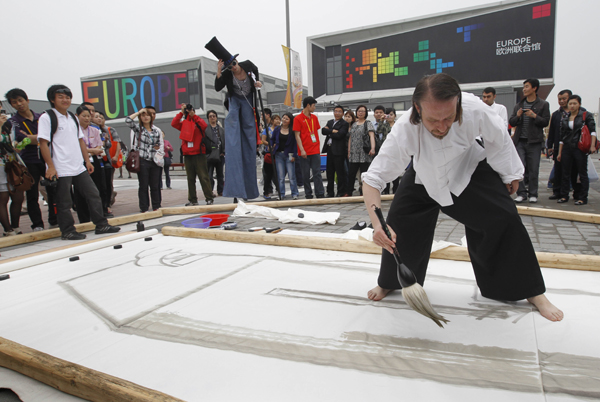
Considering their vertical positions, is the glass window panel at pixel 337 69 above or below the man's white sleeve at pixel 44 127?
above

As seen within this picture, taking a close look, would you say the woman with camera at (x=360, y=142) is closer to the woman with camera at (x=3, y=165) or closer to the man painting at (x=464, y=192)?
the man painting at (x=464, y=192)

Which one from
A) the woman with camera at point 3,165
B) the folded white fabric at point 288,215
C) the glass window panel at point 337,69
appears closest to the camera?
the woman with camera at point 3,165

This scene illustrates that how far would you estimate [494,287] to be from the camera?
81.0 inches

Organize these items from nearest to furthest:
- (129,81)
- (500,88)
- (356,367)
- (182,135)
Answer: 1. (356,367)
2. (182,135)
3. (500,88)
4. (129,81)

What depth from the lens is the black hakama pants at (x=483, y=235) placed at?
6.24ft

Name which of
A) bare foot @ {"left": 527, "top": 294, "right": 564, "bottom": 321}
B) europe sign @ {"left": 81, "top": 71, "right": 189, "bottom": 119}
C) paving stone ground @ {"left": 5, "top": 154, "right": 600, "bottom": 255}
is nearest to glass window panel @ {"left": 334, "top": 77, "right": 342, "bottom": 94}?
europe sign @ {"left": 81, "top": 71, "right": 189, "bottom": 119}

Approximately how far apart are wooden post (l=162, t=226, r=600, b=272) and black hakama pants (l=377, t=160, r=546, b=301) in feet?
2.63

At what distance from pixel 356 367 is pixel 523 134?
5770mm

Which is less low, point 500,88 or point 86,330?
point 500,88

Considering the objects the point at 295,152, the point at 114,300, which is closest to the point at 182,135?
the point at 295,152

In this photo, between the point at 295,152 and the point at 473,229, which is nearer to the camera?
the point at 473,229

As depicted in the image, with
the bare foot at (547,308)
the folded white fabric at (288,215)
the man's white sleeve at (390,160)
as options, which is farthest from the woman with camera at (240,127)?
the bare foot at (547,308)

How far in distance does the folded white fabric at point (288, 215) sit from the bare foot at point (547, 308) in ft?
9.46

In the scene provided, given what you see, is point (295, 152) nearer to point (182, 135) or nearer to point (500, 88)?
point (182, 135)
